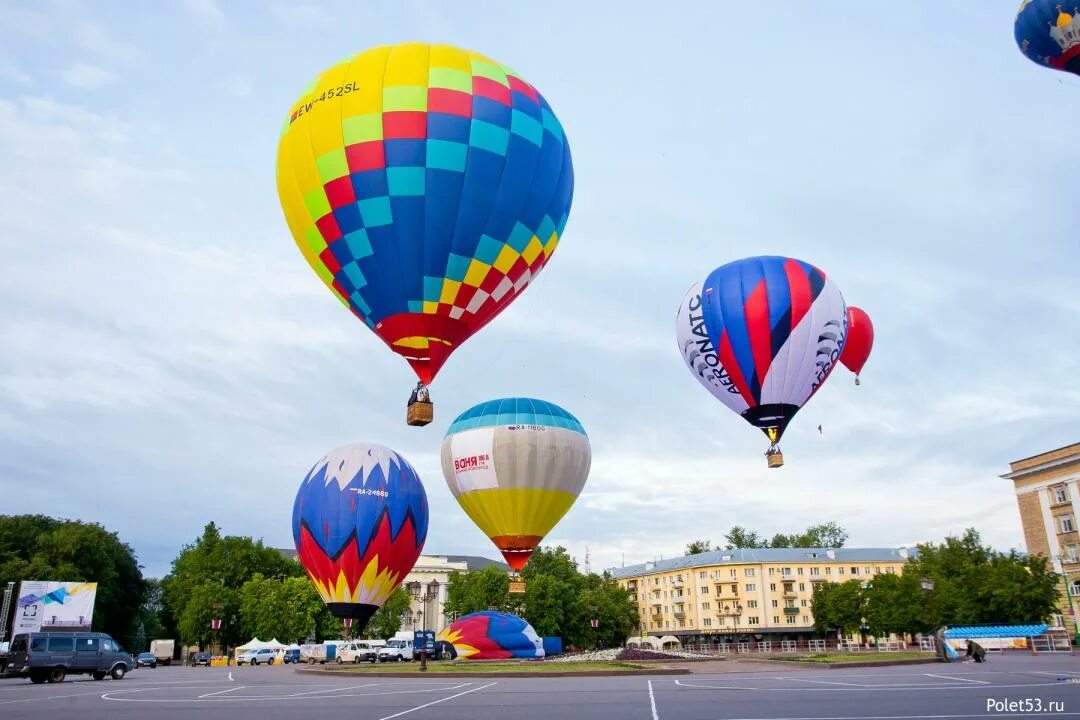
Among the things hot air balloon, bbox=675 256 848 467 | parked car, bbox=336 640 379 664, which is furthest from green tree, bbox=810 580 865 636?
hot air balloon, bbox=675 256 848 467

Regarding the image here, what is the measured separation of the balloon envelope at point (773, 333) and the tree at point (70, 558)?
5770 cm

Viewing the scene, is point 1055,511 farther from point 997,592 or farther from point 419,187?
point 419,187

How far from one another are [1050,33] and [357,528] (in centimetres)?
3065

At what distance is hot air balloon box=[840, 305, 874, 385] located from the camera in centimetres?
3412

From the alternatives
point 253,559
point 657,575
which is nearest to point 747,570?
point 657,575

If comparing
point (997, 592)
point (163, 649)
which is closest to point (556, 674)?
point (997, 592)

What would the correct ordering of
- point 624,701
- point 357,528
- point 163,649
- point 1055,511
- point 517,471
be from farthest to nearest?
point 163,649 → point 1055,511 → point 517,471 → point 357,528 → point 624,701

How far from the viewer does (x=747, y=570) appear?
102 metres

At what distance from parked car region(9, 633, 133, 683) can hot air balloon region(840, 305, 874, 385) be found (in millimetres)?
30878

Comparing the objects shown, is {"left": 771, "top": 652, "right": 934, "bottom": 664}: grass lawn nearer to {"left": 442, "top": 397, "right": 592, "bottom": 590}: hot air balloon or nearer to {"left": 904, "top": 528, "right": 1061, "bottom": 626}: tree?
{"left": 442, "top": 397, "right": 592, "bottom": 590}: hot air balloon

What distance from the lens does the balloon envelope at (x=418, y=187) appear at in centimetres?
1731

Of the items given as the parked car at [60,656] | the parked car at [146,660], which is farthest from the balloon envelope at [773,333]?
the parked car at [146,660]

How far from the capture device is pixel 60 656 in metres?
26.0

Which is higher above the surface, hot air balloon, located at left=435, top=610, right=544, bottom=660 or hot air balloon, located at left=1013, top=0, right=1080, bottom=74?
hot air balloon, located at left=1013, top=0, right=1080, bottom=74
